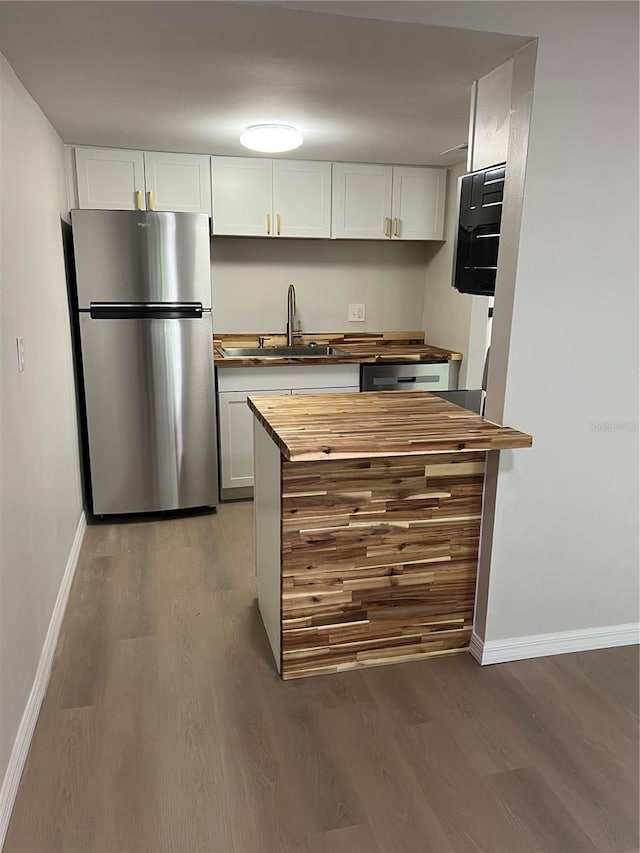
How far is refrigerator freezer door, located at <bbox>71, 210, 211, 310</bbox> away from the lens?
3.25 meters

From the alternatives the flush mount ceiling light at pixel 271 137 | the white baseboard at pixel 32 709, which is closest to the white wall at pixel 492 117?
the flush mount ceiling light at pixel 271 137

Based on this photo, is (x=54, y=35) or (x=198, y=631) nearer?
(x=54, y=35)

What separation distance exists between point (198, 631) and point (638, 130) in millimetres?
2406

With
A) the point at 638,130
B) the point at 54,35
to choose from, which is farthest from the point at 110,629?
the point at 638,130

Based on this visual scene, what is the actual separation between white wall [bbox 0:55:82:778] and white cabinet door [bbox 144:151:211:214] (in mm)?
613

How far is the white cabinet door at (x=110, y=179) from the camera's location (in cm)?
349

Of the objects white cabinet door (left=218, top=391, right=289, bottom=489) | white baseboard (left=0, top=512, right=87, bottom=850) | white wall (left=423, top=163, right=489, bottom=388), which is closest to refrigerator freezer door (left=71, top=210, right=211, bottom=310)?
white cabinet door (left=218, top=391, right=289, bottom=489)

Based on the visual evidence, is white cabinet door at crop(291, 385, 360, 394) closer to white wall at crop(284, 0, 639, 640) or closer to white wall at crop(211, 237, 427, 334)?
white wall at crop(211, 237, 427, 334)

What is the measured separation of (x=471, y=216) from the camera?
2361 mm

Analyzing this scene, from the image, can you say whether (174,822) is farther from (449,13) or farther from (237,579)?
(449,13)

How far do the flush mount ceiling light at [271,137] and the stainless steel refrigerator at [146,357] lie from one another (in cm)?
48

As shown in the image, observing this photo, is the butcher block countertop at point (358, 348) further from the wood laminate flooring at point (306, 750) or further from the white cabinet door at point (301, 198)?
the wood laminate flooring at point (306, 750)

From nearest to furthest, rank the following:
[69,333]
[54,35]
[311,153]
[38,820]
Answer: [38,820], [54,35], [69,333], [311,153]

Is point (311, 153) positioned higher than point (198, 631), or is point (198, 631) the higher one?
point (311, 153)
